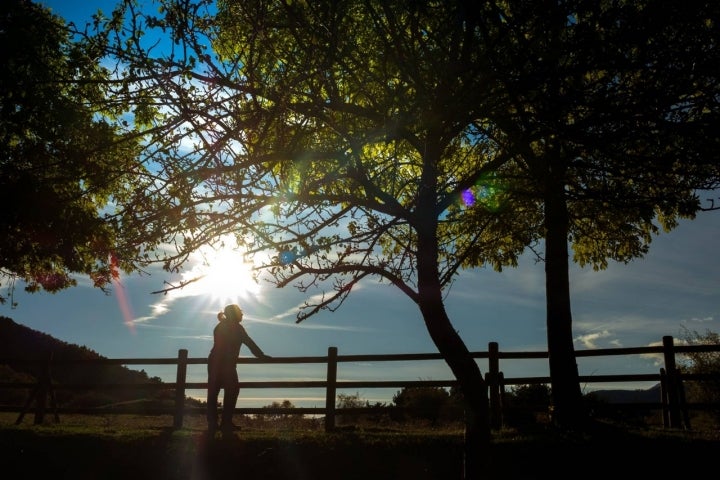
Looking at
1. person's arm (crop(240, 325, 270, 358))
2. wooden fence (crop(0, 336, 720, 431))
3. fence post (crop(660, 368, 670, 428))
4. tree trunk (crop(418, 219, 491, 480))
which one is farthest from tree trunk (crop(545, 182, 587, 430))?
person's arm (crop(240, 325, 270, 358))

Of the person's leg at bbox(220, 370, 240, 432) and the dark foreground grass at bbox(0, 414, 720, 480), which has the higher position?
the person's leg at bbox(220, 370, 240, 432)

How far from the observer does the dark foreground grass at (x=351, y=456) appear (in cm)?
849

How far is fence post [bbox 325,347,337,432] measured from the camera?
1276cm

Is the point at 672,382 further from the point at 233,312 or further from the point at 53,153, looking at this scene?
the point at 53,153

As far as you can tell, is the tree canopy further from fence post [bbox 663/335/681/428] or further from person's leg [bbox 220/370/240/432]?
fence post [bbox 663/335/681/428]

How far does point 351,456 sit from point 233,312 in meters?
3.50

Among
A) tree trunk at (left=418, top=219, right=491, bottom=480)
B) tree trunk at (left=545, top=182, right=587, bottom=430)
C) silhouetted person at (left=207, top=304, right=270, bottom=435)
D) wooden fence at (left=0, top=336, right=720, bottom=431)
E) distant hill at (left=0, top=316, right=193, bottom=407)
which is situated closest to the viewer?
tree trunk at (left=418, top=219, right=491, bottom=480)

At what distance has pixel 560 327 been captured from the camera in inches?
477

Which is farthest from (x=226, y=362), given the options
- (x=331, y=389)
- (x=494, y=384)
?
(x=494, y=384)

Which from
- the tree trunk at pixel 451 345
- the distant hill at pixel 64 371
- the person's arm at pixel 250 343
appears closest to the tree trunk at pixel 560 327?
the tree trunk at pixel 451 345

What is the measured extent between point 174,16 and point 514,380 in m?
9.81

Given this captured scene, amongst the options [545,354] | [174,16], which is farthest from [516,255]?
[174,16]

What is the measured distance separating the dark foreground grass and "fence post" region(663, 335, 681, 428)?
2123 mm

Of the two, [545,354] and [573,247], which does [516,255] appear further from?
[545,354]
